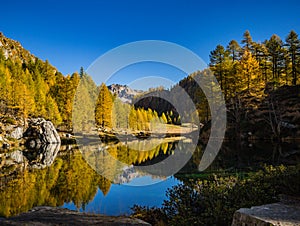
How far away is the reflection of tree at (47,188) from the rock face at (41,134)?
943 inches

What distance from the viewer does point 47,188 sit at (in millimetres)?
13844

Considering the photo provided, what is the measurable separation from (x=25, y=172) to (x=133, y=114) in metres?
61.7

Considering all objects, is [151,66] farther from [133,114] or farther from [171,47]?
[133,114]

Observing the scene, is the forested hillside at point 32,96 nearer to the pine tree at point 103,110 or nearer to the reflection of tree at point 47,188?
the pine tree at point 103,110

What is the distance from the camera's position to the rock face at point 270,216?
3932mm

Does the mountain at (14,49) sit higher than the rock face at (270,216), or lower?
higher

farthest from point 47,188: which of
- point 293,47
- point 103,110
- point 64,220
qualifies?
point 293,47

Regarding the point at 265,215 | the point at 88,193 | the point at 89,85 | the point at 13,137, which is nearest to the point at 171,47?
the point at 88,193

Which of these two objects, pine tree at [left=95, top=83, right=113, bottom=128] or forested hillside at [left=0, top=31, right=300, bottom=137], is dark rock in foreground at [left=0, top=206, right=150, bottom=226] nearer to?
forested hillside at [left=0, top=31, right=300, bottom=137]

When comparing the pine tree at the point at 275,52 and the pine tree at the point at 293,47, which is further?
the pine tree at the point at 275,52

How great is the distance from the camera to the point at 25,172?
60.6 ft

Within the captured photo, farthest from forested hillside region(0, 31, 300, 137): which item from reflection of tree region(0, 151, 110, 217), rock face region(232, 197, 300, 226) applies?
rock face region(232, 197, 300, 226)

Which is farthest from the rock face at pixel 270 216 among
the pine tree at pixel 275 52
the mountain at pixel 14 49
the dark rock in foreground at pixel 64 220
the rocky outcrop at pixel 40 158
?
the mountain at pixel 14 49

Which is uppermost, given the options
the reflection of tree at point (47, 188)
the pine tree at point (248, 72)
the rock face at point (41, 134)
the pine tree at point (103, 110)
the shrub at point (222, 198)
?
the pine tree at point (248, 72)
